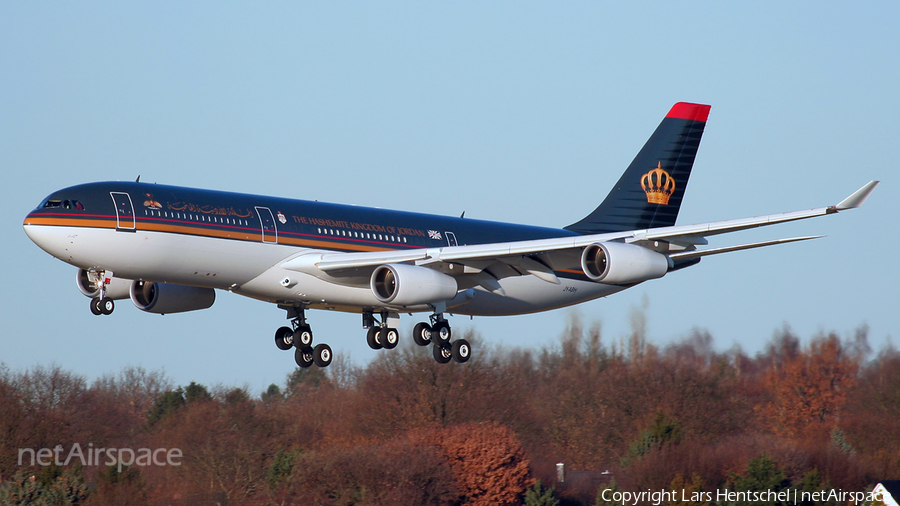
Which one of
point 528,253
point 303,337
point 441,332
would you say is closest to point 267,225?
point 303,337

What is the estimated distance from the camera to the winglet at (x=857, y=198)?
27.8m

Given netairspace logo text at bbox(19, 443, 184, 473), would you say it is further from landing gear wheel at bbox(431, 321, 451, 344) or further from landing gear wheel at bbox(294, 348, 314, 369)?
landing gear wheel at bbox(431, 321, 451, 344)

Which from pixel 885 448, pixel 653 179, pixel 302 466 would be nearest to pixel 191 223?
pixel 653 179

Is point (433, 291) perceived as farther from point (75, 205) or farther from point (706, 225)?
point (75, 205)

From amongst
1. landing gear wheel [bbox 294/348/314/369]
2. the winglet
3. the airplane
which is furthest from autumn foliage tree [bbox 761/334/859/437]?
the winglet

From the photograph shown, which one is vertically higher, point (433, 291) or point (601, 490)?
point (433, 291)

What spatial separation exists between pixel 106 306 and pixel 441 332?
37.1 feet

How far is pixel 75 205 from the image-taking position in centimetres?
3159

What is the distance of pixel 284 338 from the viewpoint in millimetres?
39500

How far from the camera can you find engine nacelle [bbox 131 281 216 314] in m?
37.6

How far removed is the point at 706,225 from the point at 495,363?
39053mm

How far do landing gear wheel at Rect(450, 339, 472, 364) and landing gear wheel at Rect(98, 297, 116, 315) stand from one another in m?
11.9

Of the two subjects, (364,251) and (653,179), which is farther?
(653,179)

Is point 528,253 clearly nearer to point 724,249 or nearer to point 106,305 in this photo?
point 724,249
